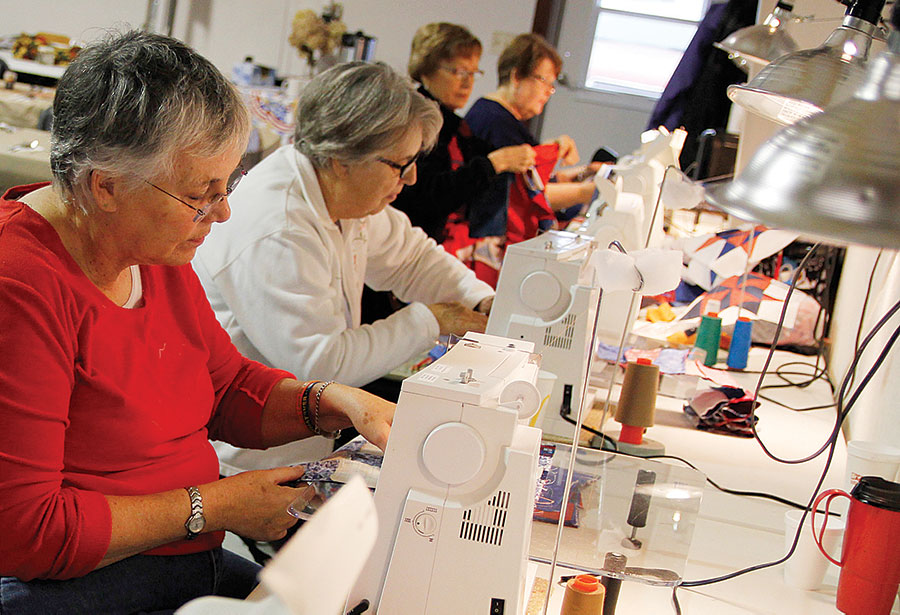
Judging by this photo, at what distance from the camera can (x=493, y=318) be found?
176 centimetres

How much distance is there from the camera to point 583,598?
106 centimetres

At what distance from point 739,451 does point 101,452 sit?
4.54 feet

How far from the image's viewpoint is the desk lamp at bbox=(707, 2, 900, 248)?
56cm

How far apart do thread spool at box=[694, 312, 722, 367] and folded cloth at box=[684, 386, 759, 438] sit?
1.52 ft

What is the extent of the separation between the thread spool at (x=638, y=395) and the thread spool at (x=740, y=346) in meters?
0.88

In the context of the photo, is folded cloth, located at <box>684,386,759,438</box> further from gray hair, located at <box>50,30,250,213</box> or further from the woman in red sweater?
gray hair, located at <box>50,30,250,213</box>

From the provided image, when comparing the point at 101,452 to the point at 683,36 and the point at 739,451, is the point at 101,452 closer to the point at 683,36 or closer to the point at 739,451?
the point at 739,451

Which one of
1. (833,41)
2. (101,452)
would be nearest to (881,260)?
(833,41)

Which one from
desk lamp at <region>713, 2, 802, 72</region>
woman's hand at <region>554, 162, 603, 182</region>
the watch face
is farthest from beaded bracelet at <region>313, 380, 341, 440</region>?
woman's hand at <region>554, 162, 603, 182</region>

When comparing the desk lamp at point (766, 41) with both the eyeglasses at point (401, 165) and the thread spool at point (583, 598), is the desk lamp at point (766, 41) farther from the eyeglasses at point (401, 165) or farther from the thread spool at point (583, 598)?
the thread spool at point (583, 598)

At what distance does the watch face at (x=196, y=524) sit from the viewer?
1211mm

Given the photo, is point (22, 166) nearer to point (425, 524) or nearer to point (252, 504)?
point (252, 504)

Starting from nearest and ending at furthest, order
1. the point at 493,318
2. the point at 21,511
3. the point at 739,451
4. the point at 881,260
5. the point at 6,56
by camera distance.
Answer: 1. the point at 21,511
2. the point at 493,318
3. the point at 739,451
4. the point at 881,260
5. the point at 6,56

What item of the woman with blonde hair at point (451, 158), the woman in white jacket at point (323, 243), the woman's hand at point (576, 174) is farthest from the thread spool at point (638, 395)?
the woman's hand at point (576, 174)
